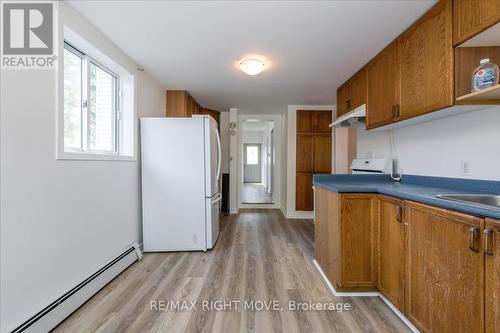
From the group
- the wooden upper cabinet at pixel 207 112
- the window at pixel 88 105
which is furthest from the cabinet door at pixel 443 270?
the wooden upper cabinet at pixel 207 112

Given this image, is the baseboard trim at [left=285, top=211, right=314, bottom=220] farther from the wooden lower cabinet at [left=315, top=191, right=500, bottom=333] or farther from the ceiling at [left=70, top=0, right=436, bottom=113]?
the ceiling at [left=70, top=0, right=436, bottom=113]

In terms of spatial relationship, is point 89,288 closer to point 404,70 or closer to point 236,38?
point 236,38

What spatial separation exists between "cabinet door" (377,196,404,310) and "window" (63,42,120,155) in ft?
8.21

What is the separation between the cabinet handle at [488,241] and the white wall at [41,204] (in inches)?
94.4

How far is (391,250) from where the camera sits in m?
1.75

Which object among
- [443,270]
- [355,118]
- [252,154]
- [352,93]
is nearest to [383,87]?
[355,118]

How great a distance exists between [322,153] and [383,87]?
8.35ft

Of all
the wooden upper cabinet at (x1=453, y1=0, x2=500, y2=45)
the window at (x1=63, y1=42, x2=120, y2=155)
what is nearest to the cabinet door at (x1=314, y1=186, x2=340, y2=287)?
the wooden upper cabinet at (x1=453, y1=0, x2=500, y2=45)

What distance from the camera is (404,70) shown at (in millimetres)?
1992

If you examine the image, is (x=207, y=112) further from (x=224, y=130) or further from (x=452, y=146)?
(x=452, y=146)

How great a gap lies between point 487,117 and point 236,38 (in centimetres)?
199

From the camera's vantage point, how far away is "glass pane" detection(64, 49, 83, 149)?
1.89m

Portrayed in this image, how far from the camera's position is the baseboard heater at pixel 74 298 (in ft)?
4.79

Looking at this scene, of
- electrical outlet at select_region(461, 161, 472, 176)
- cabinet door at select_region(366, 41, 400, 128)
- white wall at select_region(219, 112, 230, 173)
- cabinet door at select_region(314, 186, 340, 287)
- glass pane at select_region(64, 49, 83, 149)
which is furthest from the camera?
white wall at select_region(219, 112, 230, 173)
